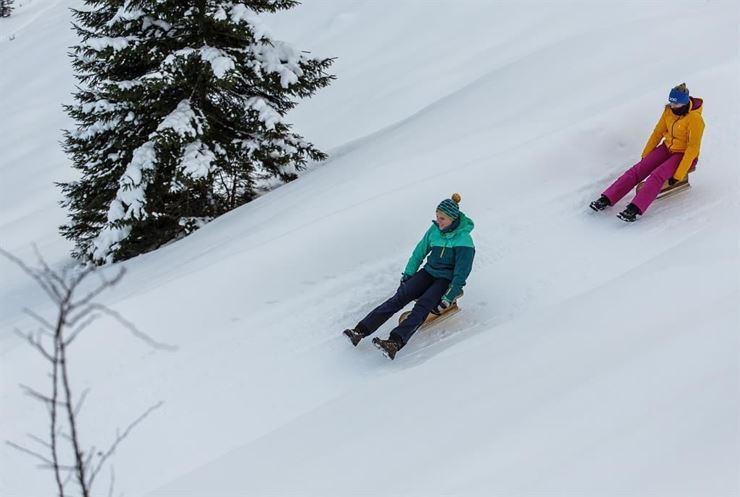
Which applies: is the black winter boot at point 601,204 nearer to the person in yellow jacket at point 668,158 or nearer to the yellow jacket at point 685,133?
the person in yellow jacket at point 668,158

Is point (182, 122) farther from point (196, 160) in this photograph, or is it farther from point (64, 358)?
point (64, 358)

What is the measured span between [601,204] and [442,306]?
248cm

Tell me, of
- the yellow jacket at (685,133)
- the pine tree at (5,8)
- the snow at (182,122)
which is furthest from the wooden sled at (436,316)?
the pine tree at (5,8)

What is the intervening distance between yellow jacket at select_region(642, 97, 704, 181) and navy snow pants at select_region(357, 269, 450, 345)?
308cm

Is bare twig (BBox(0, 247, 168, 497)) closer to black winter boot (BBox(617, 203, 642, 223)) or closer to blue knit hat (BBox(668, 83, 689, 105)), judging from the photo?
black winter boot (BBox(617, 203, 642, 223))

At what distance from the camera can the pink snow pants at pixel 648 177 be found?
257 inches

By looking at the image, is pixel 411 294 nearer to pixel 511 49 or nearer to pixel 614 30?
pixel 614 30

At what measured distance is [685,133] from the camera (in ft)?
21.5

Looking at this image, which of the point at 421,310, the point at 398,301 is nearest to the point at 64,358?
the point at 421,310

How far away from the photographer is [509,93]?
30.0ft

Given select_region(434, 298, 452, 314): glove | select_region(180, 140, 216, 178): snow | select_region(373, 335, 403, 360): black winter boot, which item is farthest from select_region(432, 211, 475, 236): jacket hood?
select_region(180, 140, 216, 178): snow

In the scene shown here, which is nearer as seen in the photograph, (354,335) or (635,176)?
(354,335)

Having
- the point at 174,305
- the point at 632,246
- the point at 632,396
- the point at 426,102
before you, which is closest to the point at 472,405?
the point at 632,396

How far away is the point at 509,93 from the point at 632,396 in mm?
6018
